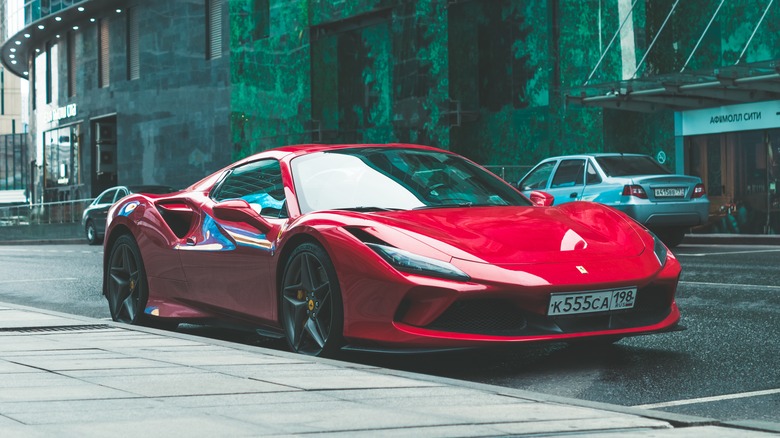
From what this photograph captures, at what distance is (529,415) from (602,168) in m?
14.5

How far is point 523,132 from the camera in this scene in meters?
29.5

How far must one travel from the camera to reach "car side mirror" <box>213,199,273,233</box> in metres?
6.64

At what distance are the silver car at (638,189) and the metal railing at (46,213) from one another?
814 inches

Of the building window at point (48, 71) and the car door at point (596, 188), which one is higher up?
the building window at point (48, 71)

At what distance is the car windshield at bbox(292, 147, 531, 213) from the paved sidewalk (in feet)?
3.53

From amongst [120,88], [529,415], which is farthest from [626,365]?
[120,88]

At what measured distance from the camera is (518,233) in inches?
231

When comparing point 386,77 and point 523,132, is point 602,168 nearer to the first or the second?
point 523,132

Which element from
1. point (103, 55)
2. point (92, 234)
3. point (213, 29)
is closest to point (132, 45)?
point (103, 55)

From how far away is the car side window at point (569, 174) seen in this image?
18655 mm

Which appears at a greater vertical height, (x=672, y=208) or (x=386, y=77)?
(x=386, y=77)

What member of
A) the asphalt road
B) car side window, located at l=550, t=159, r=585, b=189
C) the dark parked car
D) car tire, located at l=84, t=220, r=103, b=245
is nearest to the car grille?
the asphalt road

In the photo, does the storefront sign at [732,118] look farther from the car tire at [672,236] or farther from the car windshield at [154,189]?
the car windshield at [154,189]

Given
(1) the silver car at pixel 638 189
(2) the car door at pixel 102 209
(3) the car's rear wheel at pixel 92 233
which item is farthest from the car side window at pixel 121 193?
(1) the silver car at pixel 638 189
